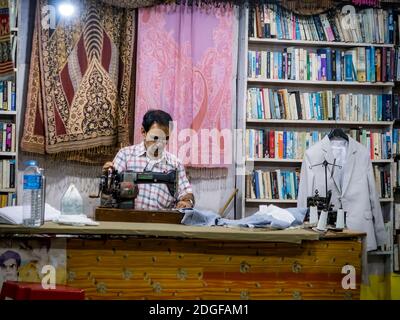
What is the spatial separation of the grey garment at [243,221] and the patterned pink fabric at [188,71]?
1.22 m

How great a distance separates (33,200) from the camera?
2.20 m

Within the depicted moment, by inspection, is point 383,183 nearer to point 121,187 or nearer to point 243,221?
point 243,221

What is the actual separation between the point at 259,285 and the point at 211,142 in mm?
1582

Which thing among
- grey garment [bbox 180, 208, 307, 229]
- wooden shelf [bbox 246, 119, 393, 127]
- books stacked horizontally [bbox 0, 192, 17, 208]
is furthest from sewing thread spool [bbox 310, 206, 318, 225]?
books stacked horizontally [bbox 0, 192, 17, 208]

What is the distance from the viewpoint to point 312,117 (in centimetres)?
372

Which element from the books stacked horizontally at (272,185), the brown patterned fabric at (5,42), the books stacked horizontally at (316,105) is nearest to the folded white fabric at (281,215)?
the books stacked horizontally at (272,185)

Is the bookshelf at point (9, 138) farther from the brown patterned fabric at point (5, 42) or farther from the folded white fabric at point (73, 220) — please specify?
the folded white fabric at point (73, 220)

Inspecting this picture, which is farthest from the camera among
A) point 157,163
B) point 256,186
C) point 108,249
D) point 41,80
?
point 256,186

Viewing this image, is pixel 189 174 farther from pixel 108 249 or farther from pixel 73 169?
pixel 108 249

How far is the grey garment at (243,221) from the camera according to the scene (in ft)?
7.64

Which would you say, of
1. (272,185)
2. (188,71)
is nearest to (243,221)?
(272,185)

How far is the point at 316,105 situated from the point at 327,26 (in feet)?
1.74

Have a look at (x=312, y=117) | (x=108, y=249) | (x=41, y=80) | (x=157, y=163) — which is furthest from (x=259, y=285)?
(x=41, y=80)

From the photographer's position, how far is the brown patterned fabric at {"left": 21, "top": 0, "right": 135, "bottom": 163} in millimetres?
3490
